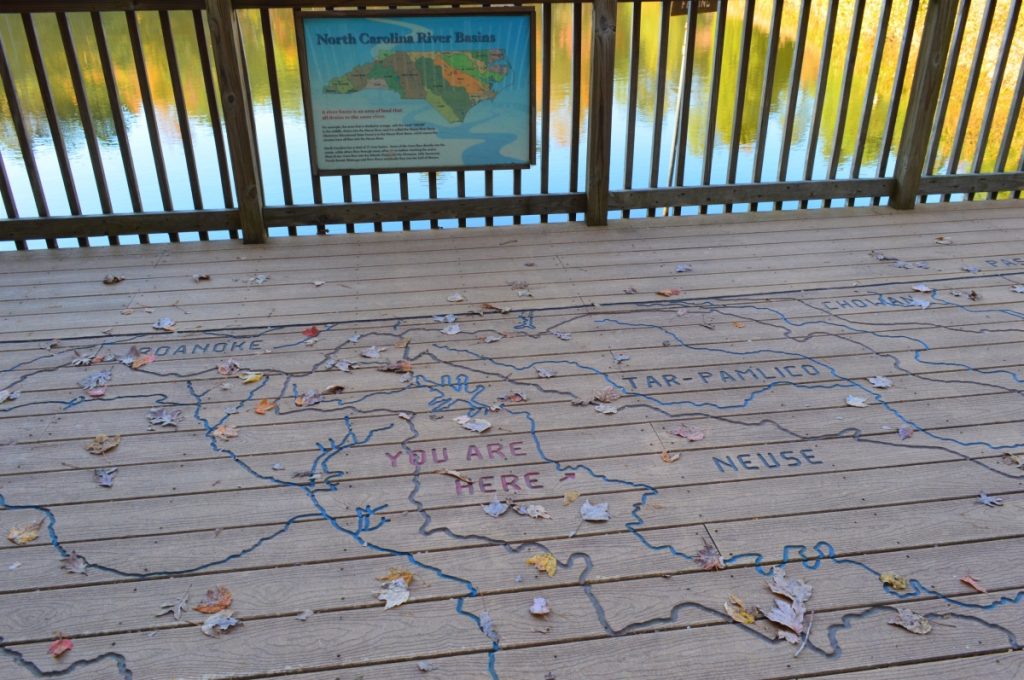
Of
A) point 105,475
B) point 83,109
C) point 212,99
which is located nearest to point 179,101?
point 212,99

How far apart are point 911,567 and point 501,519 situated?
1157 mm

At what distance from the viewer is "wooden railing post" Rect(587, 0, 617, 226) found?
4277mm

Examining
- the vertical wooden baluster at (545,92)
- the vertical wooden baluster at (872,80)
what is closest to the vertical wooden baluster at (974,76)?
the vertical wooden baluster at (872,80)

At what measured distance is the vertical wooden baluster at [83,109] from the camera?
4027mm

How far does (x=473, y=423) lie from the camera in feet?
8.86

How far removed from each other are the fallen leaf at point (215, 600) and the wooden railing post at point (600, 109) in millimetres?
3463

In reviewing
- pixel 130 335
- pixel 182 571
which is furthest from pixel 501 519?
pixel 130 335

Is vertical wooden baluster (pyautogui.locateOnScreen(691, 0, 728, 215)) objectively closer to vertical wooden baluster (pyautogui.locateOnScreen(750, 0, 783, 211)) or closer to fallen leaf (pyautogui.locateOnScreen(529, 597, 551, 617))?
vertical wooden baluster (pyautogui.locateOnScreen(750, 0, 783, 211))

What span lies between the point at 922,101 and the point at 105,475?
5.09 meters

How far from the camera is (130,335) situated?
3.42 meters

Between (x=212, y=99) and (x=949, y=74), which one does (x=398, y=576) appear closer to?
(x=212, y=99)

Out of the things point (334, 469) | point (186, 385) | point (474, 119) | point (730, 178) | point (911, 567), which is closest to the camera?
point (911, 567)

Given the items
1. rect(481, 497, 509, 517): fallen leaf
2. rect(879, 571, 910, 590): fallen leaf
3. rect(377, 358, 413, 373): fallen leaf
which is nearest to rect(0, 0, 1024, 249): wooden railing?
rect(377, 358, 413, 373): fallen leaf

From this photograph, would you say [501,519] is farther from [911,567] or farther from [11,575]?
[11,575]
